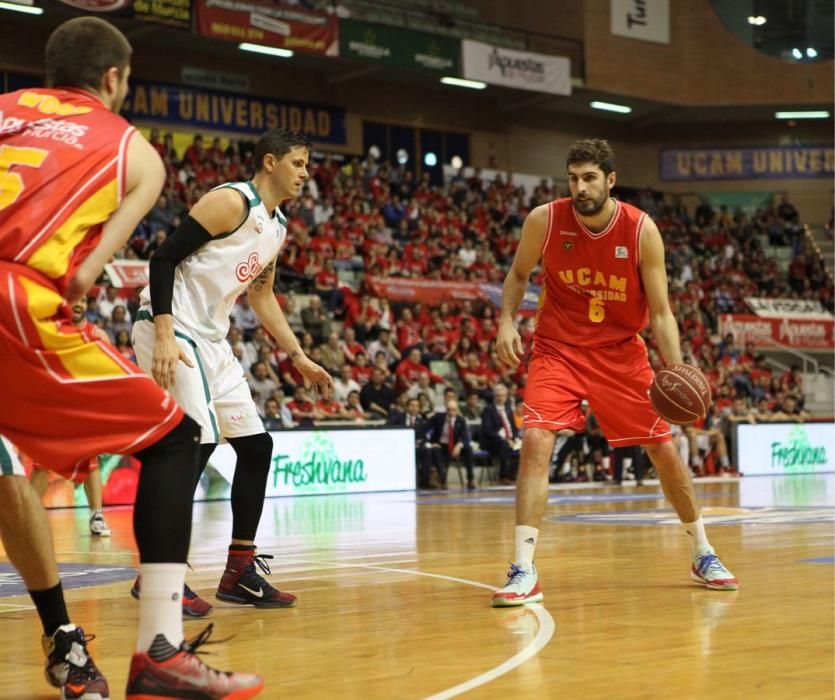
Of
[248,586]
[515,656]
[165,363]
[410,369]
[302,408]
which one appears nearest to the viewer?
[515,656]

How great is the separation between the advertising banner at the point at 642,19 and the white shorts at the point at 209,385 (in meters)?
28.8

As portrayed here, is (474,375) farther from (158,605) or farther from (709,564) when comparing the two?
(158,605)

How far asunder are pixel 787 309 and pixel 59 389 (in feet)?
91.7

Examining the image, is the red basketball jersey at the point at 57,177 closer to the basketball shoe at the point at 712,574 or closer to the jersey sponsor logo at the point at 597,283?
the jersey sponsor logo at the point at 597,283

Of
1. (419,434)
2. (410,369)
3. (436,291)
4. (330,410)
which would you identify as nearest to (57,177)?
(330,410)

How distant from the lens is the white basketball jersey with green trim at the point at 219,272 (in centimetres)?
576

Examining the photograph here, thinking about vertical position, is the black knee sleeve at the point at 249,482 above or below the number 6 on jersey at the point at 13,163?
below

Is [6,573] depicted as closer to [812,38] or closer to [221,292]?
[221,292]

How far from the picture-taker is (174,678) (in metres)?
3.47

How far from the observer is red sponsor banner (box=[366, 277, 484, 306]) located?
2283cm

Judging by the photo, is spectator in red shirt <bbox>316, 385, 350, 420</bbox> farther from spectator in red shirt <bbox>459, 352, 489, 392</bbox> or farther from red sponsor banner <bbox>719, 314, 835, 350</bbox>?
red sponsor banner <bbox>719, 314, 835, 350</bbox>

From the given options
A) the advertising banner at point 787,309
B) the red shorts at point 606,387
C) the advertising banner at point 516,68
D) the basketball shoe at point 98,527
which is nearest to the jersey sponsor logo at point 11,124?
the red shorts at point 606,387

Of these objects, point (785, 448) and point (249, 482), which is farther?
point (785, 448)

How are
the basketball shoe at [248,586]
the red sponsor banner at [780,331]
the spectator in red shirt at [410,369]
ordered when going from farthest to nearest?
1. the red sponsor banner at [780,331]
2. the spectator in red shirt at [410,369]
3. the basketball shoe at [248,586]
